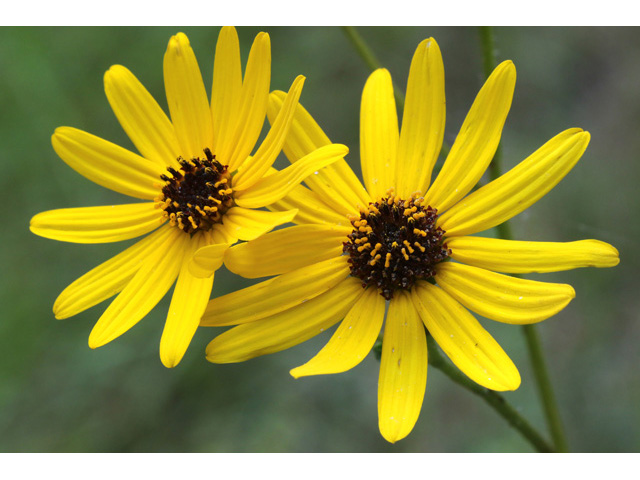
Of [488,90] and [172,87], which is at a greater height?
[172,87]

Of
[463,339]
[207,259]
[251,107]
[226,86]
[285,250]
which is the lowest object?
[463,339]

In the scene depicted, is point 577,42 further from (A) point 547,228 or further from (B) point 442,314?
(B) point 442,314

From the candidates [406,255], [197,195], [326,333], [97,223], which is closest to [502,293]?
[406,255]

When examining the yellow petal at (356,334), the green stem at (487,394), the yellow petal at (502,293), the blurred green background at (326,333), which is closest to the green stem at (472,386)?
the green stem at (487,394)

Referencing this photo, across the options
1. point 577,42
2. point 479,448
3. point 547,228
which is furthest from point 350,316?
point 577,42

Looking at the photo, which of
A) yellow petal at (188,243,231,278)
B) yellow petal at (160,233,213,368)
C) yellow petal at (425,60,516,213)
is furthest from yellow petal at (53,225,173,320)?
yellow petal at (425,60,516,213)

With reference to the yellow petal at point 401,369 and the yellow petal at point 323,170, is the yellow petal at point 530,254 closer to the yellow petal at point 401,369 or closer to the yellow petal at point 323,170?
the yellow petal at point 401,369

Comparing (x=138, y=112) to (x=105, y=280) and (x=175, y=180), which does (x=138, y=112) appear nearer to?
(x=175, y=180)
